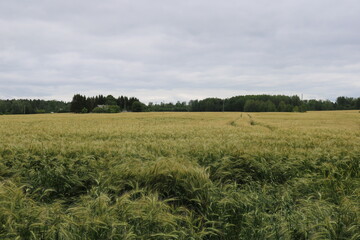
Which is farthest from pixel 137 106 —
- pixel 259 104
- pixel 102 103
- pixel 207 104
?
pixel 259 104

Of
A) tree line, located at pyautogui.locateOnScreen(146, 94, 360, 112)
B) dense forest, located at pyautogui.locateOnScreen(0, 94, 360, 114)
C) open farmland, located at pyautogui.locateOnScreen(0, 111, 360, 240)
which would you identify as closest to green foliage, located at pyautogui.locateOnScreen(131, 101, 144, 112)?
dense forest, located at pyautogui.locateOnScreen(0, 94, 360, 114)

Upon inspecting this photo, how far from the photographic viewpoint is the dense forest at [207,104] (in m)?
104

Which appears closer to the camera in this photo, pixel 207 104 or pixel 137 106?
pixel 137 106

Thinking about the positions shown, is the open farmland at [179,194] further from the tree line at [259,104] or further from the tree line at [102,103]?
the tree line at [259,104]

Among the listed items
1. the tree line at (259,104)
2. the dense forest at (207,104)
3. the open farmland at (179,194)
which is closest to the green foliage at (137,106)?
the dense forest at (207,104)

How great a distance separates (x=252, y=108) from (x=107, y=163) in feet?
357

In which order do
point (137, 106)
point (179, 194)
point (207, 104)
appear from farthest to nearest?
point (207, 104)
point (137, 106)
point (179, 194)

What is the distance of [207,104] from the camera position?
120688 mm

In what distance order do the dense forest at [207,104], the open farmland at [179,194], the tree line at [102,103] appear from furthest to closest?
the dense forest at [207,104]
the tree line at [102,103]
the open farmland at [179,194]

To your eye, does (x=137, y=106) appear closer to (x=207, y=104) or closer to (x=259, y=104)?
(x=207, y=104)

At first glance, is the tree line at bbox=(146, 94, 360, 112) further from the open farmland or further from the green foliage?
the open farmland

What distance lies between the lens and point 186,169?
406 centimetres

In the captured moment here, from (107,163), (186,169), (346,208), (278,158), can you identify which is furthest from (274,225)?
(107,163)

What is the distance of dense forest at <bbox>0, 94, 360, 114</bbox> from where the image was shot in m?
104
